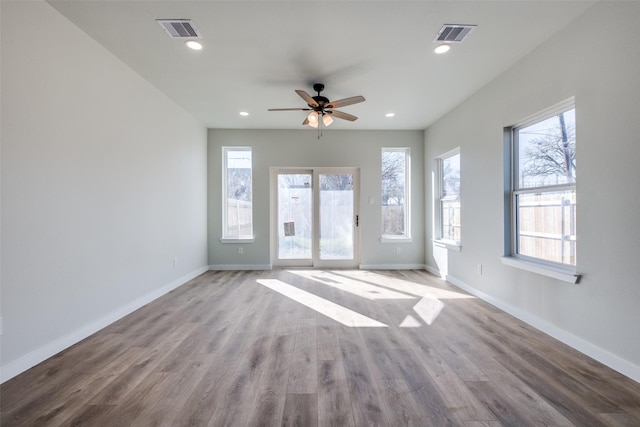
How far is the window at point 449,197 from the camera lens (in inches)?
162

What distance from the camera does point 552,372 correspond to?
181cm

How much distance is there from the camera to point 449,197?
4328 mm

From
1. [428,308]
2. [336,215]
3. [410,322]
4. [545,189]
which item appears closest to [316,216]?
[336,215]

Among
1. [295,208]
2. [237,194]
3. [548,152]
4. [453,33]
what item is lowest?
[295,208]

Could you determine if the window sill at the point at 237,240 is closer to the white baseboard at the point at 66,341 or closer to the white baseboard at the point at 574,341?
the white baseboard at the point at 66,341

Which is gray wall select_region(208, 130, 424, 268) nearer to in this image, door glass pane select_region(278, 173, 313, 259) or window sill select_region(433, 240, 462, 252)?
door glass pane select_region(278, 173, 313, 259)

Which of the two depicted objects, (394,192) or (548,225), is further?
(394,192)

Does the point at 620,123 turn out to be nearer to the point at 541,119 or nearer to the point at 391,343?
the point at 541,119

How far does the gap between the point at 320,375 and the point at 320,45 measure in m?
2.81

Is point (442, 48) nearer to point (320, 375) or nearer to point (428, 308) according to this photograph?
point (428, 308)

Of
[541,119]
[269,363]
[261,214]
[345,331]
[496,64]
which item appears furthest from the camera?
[261,214]

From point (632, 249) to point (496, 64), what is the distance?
2.13 m

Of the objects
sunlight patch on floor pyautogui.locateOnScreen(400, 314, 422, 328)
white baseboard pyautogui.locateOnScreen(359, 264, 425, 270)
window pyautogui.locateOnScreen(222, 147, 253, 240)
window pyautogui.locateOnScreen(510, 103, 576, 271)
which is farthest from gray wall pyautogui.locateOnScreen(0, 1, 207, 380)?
window pyautogui.locateOnScreen(510, 103, 576, 271)

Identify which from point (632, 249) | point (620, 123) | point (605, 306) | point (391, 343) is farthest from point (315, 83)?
point (605, 306)
